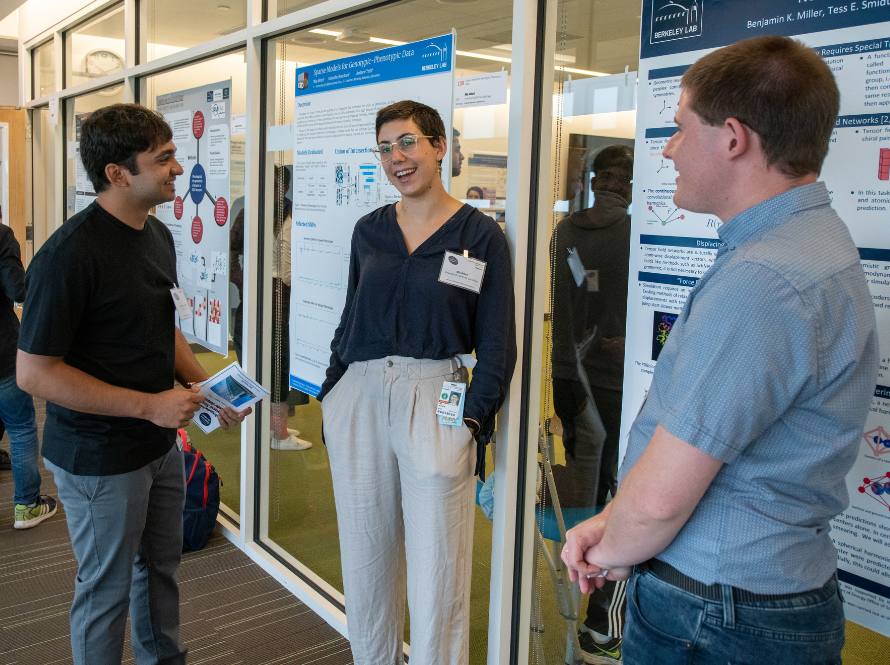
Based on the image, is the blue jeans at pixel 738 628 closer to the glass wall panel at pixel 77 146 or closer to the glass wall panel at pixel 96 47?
the glass wall panel at pixel 96 47

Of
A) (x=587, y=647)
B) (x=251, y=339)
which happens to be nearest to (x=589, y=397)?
(x=587, y=647)

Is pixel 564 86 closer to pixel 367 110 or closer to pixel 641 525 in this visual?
pixel 367 110

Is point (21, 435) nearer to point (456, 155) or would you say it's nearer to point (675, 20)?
point (456, 155)

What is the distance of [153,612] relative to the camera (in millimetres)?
2295

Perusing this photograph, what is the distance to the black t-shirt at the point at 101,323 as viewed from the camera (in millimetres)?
Result: 1879

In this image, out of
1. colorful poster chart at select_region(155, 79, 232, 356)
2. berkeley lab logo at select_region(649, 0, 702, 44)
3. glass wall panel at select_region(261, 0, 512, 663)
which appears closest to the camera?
berkeley lab logo at select_region(649, 0, 702, 44)

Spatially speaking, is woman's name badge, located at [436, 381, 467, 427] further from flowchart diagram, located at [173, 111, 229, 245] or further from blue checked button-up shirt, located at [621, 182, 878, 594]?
flowchart diagram, located at [173, 111, 229, 245]

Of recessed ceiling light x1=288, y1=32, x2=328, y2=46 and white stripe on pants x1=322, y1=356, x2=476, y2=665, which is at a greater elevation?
recessed ceiling light x1=288, y1=32, x2=328, y2=46

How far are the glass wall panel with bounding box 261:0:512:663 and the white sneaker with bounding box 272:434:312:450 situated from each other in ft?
0.07

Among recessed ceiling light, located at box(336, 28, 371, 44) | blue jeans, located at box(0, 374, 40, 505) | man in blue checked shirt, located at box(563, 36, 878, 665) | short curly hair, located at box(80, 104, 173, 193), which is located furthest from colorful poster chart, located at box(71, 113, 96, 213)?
man in blue checked shirt, located at box(563, 36, 878, 665)

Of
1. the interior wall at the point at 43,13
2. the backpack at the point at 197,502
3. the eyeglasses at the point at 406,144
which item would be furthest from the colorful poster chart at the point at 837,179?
the interior wall at the point at 43,13

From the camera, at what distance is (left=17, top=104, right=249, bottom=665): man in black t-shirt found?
1895 mm

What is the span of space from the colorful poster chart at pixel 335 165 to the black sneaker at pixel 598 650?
4.46 ft

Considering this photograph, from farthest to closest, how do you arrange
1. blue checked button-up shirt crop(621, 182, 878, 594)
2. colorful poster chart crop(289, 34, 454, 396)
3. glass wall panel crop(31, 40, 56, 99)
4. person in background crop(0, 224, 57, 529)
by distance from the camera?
1. glass wall panel crop(31, 40, 56, 99)
2. person in background crop(0, 224, 57, 529)
3. colorful poster chart crop(289, 34, 454, 396)
4. blue checked button-up shirt crop(621, 182, 878, 594)
